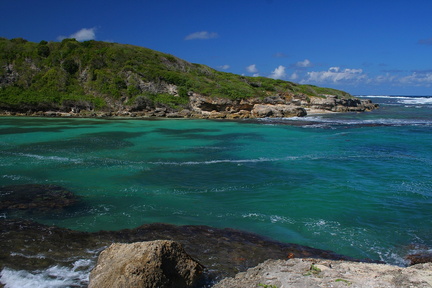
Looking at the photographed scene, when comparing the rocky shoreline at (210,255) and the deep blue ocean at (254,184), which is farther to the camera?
the deep blue ocean at (254,184)

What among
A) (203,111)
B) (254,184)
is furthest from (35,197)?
(203,111)

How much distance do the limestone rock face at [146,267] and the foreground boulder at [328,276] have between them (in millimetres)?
723

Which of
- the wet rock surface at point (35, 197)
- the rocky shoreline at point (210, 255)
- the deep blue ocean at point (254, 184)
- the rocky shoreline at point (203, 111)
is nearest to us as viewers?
the rocky shoreline at point (210, 255)

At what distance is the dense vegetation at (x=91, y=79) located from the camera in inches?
2170

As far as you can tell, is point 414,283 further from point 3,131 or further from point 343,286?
point 3,131

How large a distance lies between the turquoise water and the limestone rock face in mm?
3983

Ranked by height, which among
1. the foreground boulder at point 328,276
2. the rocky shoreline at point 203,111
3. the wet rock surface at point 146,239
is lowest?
the wet rock surface at point 146,239

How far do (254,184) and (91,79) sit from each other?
53.3 m

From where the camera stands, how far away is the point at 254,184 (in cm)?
1578

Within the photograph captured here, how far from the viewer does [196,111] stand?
57.6 m

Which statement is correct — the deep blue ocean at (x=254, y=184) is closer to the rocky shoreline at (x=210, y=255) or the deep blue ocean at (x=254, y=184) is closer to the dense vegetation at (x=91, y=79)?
the rocky shoreline at (x=210, y=255)

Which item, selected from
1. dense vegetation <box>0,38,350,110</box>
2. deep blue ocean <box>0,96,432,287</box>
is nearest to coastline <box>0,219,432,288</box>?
deep blue ocean <box>0,96,432,287</box>

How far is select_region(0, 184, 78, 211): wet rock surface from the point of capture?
1228cm

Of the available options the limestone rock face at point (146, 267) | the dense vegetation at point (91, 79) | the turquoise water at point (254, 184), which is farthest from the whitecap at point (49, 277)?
the dense vegetation at point (91, 79)
